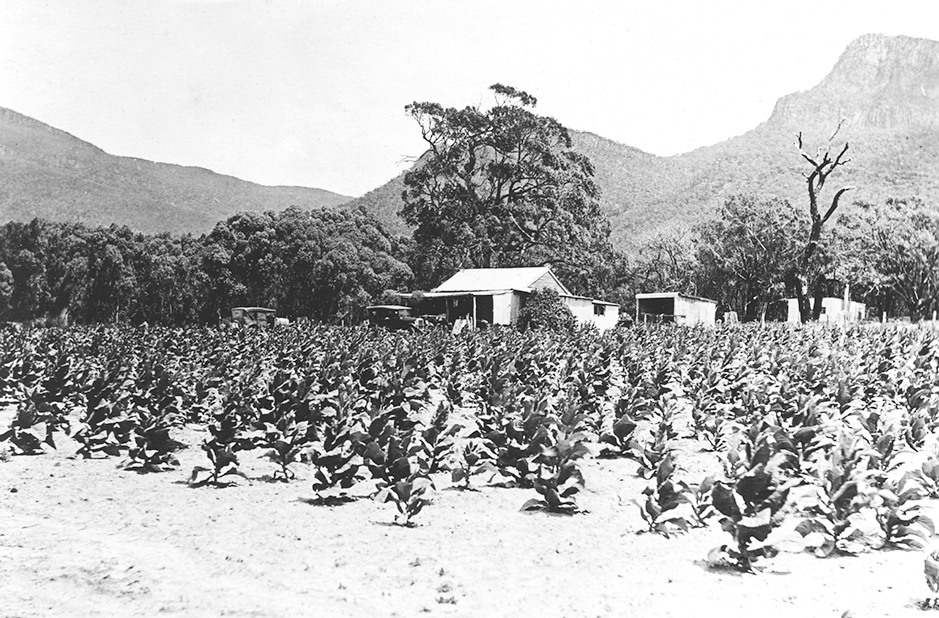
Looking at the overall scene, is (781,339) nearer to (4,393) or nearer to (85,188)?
(4,393)

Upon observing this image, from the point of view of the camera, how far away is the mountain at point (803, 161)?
A: 8181 cm

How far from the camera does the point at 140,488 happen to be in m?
7.34

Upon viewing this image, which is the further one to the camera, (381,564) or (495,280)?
(495,280)

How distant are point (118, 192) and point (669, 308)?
2799 inches

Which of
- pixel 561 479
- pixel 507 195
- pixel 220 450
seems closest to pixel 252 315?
pixel 507 195

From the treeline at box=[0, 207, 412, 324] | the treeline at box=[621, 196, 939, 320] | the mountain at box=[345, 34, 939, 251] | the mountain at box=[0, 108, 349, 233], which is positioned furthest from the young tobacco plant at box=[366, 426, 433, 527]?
the mountain at box=[345, 34, 939, 251]

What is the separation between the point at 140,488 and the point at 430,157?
49.6 m

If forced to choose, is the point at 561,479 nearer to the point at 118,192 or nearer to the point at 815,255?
the point at 815,255

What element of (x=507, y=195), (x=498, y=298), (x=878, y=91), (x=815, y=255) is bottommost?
(x=498, y=298)

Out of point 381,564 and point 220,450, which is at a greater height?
point 220,450

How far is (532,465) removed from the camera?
8.11m

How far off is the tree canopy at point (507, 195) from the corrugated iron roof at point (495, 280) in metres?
8.04

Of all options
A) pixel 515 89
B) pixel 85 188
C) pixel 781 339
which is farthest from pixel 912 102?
pixel 85 188

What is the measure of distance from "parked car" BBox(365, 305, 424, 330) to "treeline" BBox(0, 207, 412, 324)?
7964mm
